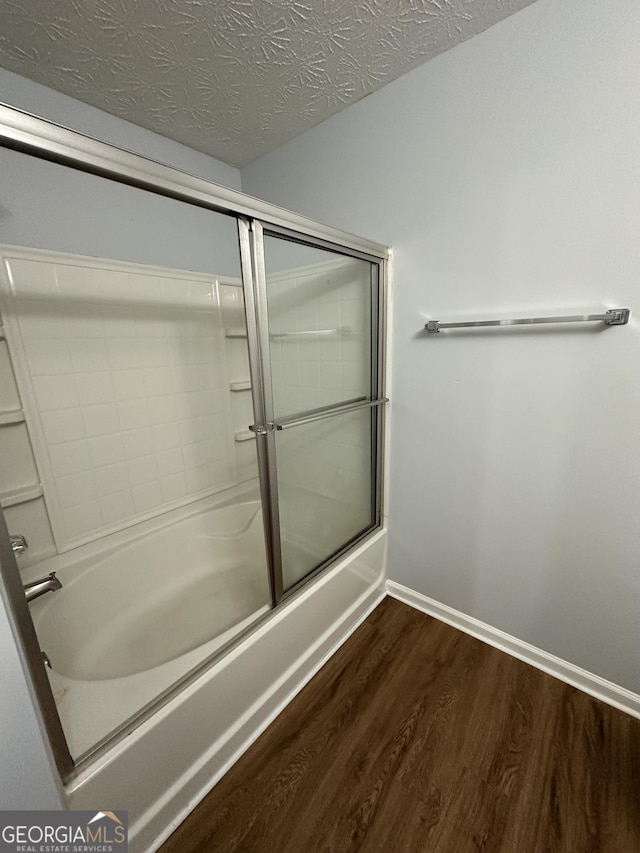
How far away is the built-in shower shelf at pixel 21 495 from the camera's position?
123 cm

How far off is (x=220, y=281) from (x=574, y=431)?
175 centimetres

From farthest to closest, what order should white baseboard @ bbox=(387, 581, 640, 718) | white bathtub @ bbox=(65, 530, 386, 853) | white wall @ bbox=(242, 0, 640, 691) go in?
white baseboard @ bbox=(387, 581, 640, 718)
white wall @ bbox=(242, 0, 640, 691)
white bathtub @ bbox=(65, 530, 386, 853)

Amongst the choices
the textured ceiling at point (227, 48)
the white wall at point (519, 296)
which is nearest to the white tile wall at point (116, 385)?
the textured ceiling at point (227, 48)

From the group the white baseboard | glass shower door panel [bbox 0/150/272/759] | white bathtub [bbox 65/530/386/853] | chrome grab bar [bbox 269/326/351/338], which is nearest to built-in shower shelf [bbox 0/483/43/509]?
glass shower door panel [bbox 0/150/272/759]

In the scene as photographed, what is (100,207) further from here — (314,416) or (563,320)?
(563,320)

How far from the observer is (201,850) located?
0.86 m

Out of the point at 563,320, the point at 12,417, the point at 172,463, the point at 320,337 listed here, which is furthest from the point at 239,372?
the point at 563,320

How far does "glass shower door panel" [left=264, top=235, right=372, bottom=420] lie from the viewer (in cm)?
116

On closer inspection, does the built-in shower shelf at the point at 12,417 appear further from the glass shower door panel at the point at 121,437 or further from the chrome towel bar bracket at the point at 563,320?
the chrome towel bar bracket at the point at 563,320

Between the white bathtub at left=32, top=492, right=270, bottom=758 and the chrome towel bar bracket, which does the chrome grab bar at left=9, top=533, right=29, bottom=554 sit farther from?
the chrome towel bar bracket

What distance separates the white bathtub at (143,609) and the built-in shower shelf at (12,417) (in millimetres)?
574

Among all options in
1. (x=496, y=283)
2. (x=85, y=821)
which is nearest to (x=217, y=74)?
(x=496, y=283)

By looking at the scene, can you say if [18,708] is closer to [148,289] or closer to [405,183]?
[148,289]

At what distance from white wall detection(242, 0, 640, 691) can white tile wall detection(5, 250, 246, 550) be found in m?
0.93
